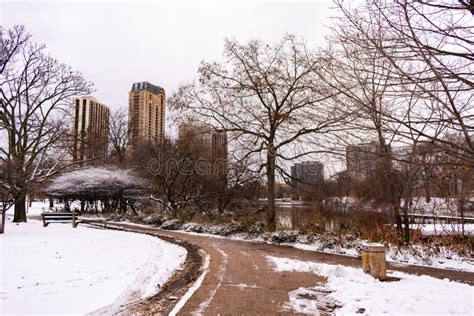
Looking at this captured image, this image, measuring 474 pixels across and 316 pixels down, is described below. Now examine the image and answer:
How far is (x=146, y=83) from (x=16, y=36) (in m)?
29.5

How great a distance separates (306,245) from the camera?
13.5 m

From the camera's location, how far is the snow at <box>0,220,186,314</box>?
5.71 m

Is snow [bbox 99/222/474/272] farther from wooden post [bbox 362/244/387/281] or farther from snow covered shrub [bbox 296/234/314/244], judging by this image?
wooden post [bbox 362/244/387/281]

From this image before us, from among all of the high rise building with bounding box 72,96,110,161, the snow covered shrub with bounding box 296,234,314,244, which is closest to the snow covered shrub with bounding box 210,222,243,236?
the snow covered shrub with bounding box 296,234,314,244

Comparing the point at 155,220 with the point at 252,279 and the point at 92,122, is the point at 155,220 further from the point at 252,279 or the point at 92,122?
the point at 92,122

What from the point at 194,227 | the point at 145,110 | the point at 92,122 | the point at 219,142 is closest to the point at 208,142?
the point at 219,142

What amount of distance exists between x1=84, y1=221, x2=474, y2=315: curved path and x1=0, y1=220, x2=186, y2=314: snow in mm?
1075

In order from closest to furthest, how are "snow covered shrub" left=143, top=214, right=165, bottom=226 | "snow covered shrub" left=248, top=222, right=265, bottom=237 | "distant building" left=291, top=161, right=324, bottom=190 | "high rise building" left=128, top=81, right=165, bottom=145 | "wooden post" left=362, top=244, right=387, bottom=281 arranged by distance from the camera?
"wooden post" left=362, top=244, right=387, bottom=281 → "snow covered shrub" left=248, top=222, right=265, bottom=237 → "distant building" left=291, top=161, right=324, bottom=190 → "snow covered shrub" left=143, top=214, right=165, bottom=226 → "high rise building" left=128, top=81, right=165, bottom=145

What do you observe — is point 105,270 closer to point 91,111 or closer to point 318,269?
point 318,269

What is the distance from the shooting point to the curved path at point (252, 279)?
18.7ft

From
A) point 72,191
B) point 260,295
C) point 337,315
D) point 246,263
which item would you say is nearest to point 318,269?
point 246,263

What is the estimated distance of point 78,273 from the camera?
779cm

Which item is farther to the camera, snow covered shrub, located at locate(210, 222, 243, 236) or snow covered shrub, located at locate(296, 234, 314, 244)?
snow covered shrub, located at locate(210, 222, 243, 236)

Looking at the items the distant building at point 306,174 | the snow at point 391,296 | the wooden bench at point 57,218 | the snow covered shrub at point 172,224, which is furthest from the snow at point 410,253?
the wooden bench at point 57,218
